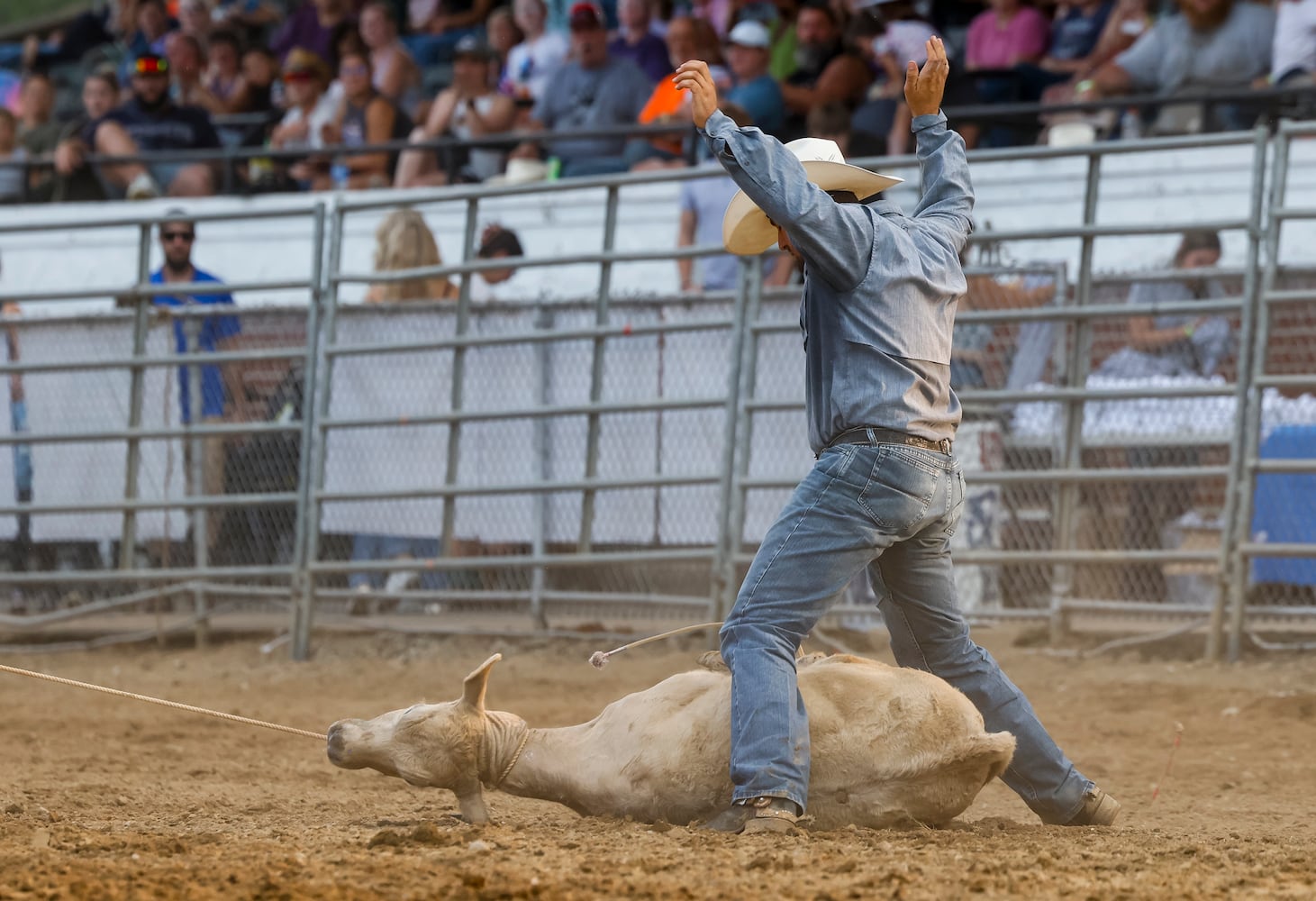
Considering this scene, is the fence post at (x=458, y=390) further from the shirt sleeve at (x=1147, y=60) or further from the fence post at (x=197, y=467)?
the shirt sleeve at (x=1147, y=60)

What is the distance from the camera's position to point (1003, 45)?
1109cm

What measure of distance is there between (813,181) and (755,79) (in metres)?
6.97

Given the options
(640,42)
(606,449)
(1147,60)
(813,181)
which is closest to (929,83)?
(813,181)

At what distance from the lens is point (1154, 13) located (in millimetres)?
10812

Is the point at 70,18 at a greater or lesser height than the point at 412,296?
greater

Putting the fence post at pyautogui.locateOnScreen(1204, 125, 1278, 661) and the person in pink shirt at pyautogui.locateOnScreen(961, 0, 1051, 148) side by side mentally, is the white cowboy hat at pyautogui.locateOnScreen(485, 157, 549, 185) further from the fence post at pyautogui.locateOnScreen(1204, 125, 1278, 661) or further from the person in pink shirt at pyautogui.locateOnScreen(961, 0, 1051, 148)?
the fence post at pyautogui.locateOnScreen(1204, 125, 1278, 661)

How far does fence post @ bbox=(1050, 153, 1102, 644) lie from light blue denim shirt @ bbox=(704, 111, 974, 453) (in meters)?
3.55

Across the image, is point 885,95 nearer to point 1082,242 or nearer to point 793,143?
point 1082,242

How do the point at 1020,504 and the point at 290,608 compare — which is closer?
the point at 1020,504

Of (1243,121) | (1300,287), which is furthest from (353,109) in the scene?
(1300,287)

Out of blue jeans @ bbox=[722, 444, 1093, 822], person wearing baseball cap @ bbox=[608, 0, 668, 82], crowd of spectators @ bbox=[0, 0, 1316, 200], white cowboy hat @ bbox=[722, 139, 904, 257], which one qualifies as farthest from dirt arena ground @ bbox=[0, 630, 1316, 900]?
person wearing baseball cap @ bbox=[608, 0, 668, 82]

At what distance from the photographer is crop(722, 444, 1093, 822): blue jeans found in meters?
3.91

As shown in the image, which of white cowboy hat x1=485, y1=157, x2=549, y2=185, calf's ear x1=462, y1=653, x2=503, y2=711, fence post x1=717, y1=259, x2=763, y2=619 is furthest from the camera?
white cowboy hat x1=485, y1=157, x2=549, y2=185

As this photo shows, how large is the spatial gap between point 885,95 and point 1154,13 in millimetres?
1882
